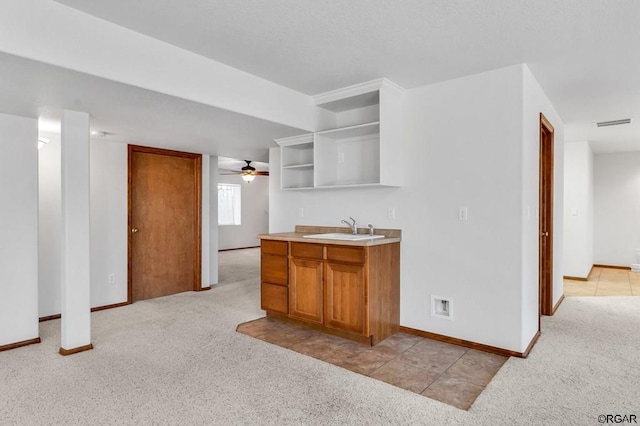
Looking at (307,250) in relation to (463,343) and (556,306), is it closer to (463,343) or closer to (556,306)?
(463,343)

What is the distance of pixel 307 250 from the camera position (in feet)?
11.4

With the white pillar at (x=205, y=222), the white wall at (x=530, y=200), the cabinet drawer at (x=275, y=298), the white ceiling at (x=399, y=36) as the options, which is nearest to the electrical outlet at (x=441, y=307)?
the white wall at (x=530, y=200)

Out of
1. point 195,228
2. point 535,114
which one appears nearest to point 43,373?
point 195,228

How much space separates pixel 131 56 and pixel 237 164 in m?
6.64

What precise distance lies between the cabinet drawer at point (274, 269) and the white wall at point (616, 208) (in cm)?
667

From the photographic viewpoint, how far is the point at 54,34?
2068mm

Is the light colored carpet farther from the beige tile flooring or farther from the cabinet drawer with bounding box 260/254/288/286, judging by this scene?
the beige tile flooring

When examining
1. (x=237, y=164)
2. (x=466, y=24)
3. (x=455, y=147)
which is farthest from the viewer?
(x=237, y=164)

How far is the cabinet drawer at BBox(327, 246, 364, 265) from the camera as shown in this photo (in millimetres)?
3094

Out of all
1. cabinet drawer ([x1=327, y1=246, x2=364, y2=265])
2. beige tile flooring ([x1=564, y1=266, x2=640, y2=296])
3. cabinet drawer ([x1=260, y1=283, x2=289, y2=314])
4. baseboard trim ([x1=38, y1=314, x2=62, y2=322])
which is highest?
cabinet drawer ([x1=327, y1=246, x2=364, y2=265])

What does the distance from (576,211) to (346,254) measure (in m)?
4.71

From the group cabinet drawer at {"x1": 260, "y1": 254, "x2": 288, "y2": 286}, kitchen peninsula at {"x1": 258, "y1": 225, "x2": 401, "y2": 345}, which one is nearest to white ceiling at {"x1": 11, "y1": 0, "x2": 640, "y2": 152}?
kitchen peninsula at {"x1": 258, "y1": 225, "x2": 401, "y2": 345}

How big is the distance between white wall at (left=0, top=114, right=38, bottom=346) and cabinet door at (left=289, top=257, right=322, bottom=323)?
227cm

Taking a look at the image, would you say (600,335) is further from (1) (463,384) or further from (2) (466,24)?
(2) (466,24)
